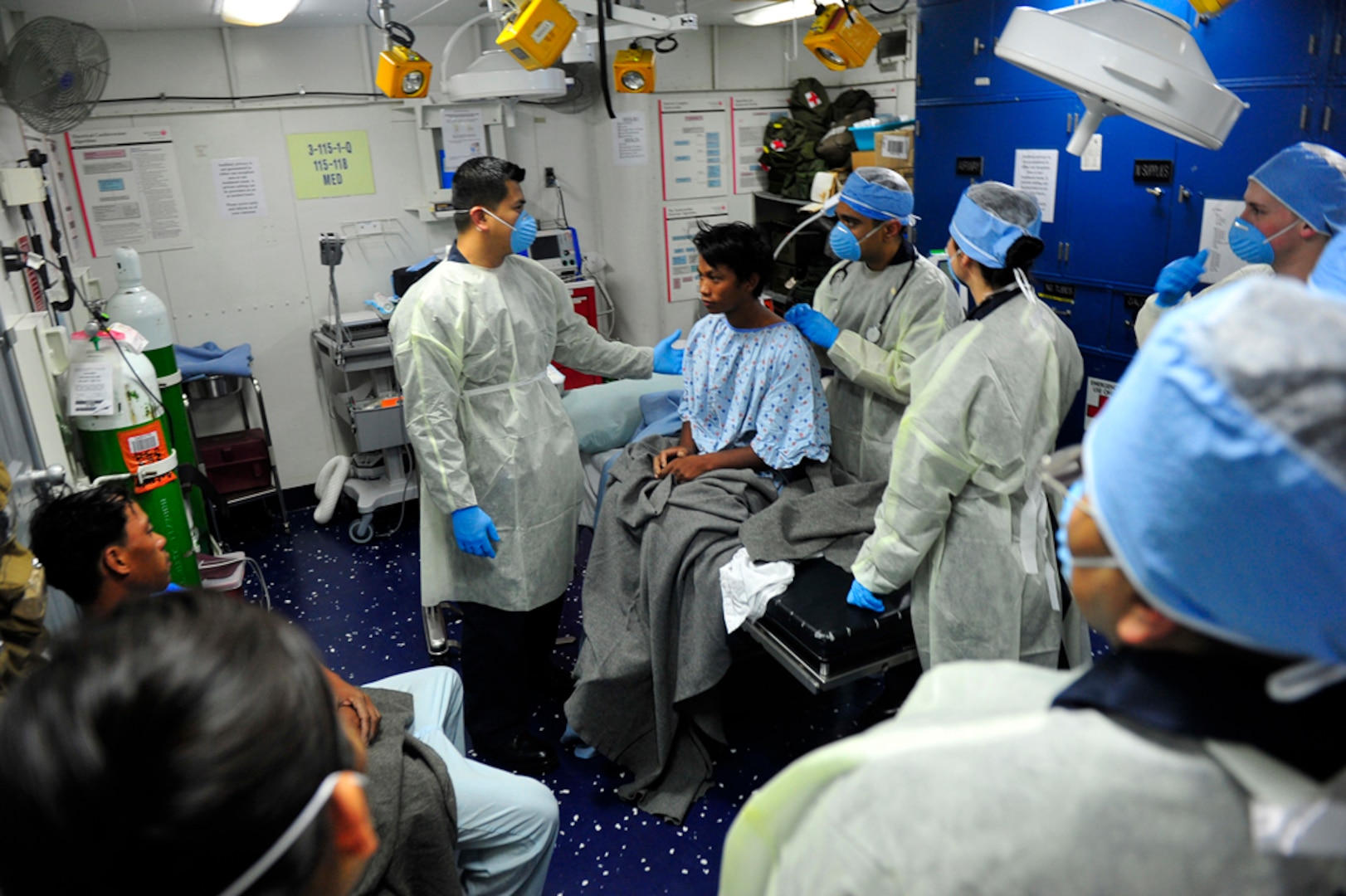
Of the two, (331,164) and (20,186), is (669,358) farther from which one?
(331,164)

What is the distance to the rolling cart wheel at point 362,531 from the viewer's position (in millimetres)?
4262

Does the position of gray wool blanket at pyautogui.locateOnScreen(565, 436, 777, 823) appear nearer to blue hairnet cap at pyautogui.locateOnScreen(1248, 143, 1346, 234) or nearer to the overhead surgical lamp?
the overhead surgical lamp

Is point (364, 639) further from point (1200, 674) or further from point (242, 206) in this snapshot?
point (1200, 674)

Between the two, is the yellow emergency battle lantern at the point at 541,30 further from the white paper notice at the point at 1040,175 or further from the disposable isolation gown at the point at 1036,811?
the disposable isolation gown at the point at 1036,811

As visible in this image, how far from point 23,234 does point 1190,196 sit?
12.4 feet

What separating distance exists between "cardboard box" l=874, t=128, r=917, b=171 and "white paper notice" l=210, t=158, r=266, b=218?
3.07 meters

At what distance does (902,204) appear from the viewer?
259cm

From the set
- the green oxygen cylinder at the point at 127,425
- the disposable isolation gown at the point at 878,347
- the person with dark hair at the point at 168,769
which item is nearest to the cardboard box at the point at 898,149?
the disposable isolation gown at the point at 878,347

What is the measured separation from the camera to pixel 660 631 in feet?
7.95

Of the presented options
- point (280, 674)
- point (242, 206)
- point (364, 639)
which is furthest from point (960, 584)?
point (242, 206)

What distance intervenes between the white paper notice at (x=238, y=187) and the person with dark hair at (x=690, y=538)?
294cm

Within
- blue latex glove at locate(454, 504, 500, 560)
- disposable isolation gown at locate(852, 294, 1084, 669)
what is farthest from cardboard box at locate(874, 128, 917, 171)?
blue latex glove at locate(454, 504, 500, 560)

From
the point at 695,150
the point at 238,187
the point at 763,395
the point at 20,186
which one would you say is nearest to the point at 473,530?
the point at 763,395

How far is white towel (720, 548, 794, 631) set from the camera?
2191mm
